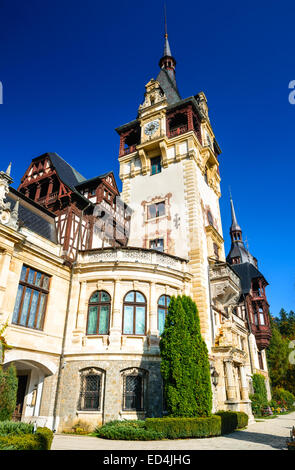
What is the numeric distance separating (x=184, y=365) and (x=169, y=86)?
3129 cm

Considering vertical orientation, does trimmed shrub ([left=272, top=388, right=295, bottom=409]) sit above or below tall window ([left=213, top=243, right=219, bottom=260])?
below

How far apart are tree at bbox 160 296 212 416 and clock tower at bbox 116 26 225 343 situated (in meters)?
5.07

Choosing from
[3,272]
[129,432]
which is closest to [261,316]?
[129,432]

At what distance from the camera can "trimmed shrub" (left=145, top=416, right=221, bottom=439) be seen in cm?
1395

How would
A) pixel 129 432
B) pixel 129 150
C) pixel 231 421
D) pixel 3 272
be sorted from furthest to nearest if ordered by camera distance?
pixel 129 150, pixel 231 421, pixel 3 272, pixel 129 432

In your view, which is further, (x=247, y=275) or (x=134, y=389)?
(x=247, y=275)

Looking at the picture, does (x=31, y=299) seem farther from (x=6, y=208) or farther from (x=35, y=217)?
A: (x=35, y=217)

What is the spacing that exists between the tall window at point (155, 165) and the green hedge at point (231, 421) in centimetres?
2025

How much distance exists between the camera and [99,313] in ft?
63.6

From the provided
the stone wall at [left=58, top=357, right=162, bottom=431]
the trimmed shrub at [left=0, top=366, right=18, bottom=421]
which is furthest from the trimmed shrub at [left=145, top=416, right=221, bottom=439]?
the trimmed shrub at [left=0, top=366, right=18, bottom=421]

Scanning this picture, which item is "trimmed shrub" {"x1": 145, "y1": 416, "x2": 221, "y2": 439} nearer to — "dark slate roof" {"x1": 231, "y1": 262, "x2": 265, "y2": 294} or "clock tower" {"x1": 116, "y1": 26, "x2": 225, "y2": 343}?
"clock tower" {"x1": 116, "y1": 26, "x2": 225, "y2": 343}

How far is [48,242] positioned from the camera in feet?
65.6

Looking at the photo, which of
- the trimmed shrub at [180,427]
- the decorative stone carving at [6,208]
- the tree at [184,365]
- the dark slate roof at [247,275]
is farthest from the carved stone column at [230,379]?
the dark slate roof at [247,275]

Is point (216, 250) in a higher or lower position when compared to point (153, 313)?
higher
